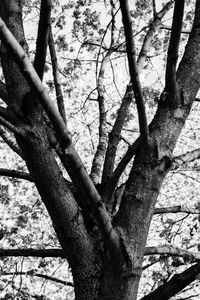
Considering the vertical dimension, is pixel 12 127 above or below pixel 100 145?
below

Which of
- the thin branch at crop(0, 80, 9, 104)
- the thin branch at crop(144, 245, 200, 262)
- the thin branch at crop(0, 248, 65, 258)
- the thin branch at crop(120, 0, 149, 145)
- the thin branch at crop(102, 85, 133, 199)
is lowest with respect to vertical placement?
the thin branch at crop(0, 248, 65, 258)

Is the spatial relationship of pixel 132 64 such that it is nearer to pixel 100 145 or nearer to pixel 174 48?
pixel 174 48

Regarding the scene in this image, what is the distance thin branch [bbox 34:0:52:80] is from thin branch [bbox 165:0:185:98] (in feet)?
2.26

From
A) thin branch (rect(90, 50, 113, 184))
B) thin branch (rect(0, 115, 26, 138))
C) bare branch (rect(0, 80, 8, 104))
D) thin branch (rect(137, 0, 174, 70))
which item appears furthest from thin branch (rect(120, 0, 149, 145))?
thin branch (rect(137, 0, 174, 70))

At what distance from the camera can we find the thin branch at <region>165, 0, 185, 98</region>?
213 centimetres

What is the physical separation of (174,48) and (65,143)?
90cm

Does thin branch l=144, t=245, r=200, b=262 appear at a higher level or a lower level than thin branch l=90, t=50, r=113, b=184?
lower

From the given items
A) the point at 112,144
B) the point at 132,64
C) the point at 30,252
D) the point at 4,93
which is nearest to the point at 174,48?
the point at 132,64

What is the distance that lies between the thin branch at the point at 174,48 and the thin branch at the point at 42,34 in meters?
0.69

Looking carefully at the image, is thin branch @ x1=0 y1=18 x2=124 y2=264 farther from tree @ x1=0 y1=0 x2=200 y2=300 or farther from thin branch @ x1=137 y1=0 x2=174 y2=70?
thin branch @ x1=137 y1=0 x2=174 y2=70


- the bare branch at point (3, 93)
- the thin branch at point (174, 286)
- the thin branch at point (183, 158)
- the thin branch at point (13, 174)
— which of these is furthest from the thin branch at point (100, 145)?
the thin branch at point (174, 286)

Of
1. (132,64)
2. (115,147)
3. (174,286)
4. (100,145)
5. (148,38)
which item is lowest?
(174,286)

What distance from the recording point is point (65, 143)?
1922mm

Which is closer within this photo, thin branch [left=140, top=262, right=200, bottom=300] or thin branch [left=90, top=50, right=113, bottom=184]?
thin branch [left=140, top=262, right=200, bottom=300]
